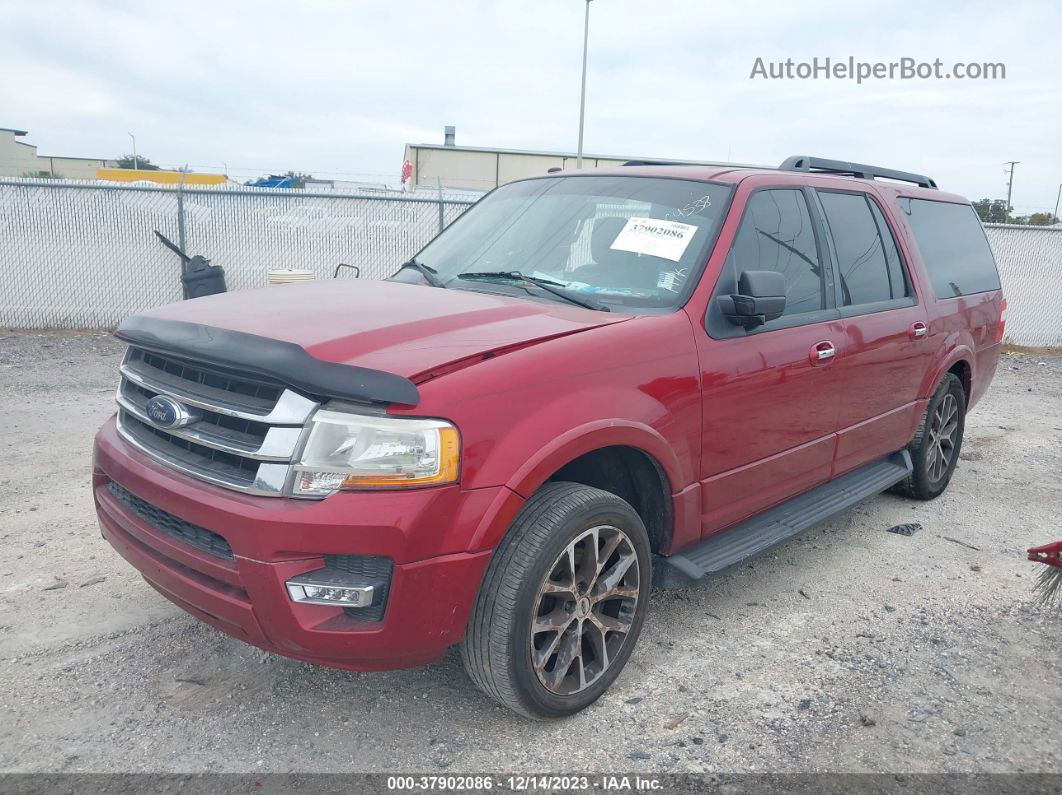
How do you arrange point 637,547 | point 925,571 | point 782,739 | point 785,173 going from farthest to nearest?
point 925,571 < point 785,173 < point 637,547 < point 782,739

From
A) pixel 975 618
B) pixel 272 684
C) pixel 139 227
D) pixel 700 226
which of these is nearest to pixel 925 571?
pixel 975 618

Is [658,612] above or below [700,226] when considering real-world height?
below

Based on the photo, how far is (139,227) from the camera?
11.3m

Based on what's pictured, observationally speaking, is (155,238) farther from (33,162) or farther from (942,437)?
(33,162)

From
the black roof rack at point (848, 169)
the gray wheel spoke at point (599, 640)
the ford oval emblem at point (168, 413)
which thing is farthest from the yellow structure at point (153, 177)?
the gray wheel spoke at point (599, 640)

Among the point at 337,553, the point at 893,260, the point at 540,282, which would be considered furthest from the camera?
the point at 893,260

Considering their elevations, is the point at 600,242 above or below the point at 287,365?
above

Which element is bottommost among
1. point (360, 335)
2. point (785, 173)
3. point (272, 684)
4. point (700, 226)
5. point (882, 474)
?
point (272, 684)

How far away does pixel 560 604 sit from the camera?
2.81m

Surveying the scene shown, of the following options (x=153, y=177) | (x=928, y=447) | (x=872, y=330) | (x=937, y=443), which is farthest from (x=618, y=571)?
(x=153, y=177)

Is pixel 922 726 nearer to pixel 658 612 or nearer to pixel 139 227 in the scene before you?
pixel 658 612

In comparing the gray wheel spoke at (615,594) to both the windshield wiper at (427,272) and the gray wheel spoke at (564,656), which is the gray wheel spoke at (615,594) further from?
the windshield wiper at (427,272)

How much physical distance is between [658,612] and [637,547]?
34.9 inches

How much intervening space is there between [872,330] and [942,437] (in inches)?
65.2
